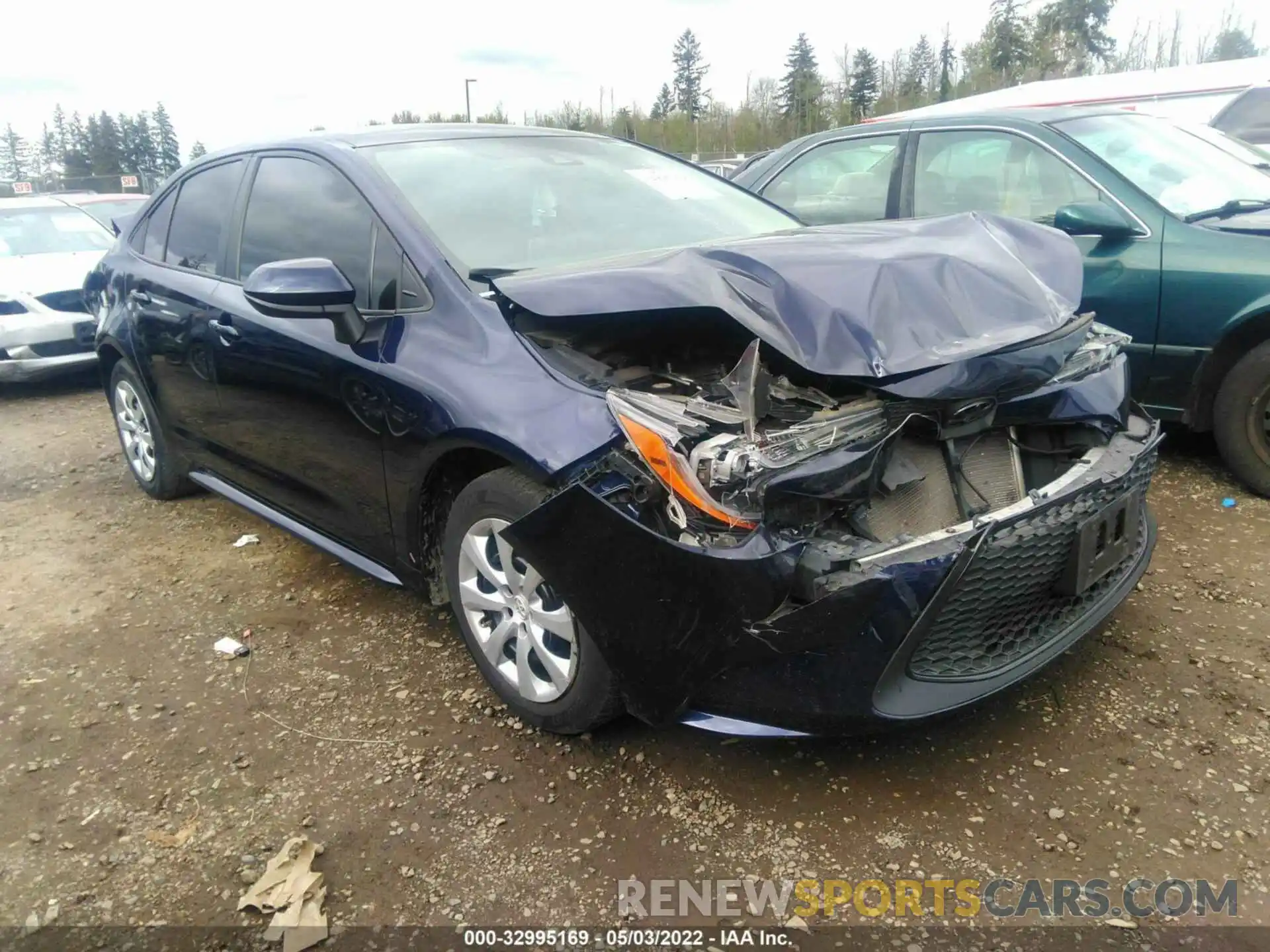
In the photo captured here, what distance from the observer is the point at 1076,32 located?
4331cm

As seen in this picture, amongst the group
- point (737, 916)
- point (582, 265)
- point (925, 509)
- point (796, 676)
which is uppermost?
point (582, 265)

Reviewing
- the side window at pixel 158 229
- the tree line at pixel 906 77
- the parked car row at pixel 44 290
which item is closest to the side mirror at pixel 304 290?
the side window at pixel 158 229

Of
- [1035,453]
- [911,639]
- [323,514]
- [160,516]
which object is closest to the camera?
[911,639]

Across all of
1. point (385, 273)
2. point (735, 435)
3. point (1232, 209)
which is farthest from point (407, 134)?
point (1232, 209)

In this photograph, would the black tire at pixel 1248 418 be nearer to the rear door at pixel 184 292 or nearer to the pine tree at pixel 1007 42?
the rear door at pixel 184 292

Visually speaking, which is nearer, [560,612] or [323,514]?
[560,612]

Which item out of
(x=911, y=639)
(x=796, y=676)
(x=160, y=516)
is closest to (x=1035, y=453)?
(x=911, y=639)

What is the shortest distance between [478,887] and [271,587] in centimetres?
206

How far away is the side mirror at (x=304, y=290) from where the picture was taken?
2.71 meters

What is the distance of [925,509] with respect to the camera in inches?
88.2

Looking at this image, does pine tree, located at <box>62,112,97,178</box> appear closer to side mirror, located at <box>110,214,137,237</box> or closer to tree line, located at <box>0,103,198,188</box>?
tree line, located at <box>0,103,198,188</box>

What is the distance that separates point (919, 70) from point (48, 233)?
167 feet

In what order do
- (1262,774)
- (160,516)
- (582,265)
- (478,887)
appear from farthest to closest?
1. (160,516)
2. (582,265)
3. (1262,774)
4. (478,887)

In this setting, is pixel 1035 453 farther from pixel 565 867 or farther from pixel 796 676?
pixel 565 867
